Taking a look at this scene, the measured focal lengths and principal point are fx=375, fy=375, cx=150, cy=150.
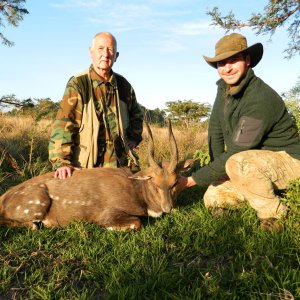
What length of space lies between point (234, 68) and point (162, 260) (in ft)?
8.73

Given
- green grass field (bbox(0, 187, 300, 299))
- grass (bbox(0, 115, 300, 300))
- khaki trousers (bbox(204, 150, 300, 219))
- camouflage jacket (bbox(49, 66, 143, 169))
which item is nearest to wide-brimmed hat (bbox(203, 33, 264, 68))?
khaki trousers (bbox(204, 150, 300, 219))

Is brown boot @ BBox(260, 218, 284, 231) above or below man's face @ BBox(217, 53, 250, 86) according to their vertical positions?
below

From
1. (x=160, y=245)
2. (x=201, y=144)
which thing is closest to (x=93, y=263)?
(x=160, y=245)

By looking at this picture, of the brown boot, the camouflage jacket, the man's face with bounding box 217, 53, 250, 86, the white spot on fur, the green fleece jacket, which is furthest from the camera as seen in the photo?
the camouflage jacket

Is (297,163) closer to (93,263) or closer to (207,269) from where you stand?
(207,269)

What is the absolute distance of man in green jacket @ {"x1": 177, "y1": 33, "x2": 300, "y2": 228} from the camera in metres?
4.64

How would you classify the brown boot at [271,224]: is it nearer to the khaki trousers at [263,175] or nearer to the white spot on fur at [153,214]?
the khaki trousers at [263,175]

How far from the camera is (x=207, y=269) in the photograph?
11.6ft

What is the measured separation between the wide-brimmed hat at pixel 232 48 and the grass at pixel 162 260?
1789mm

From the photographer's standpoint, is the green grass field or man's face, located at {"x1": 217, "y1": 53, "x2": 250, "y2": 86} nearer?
the green grass field

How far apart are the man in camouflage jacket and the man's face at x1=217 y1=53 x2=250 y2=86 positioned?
2.18m

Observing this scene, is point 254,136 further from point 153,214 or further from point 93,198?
point 93,198

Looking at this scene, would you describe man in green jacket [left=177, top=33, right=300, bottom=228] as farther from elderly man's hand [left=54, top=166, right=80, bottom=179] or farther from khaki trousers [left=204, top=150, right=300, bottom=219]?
elderly man's hand [left=54, top=166, right=80, bottom=179]

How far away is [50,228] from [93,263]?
1583mm
